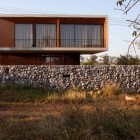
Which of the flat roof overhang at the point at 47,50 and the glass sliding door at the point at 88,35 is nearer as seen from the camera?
the flat roof overhang at the point at 47,50

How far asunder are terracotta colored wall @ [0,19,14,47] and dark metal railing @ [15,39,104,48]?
58cm

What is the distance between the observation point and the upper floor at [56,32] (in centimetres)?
3466

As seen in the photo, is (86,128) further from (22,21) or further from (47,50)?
(22,21)

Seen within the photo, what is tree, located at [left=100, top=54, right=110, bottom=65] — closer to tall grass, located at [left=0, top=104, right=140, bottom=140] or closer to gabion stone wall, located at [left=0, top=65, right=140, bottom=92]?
gabion stone wall, located at [left=0, top=65, right=140, bottom=92]

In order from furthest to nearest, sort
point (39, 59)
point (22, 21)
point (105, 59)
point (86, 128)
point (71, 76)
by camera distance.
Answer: point (105, 59), point (39, 59), point (22, 21), point (71, 76), point (86, 128)

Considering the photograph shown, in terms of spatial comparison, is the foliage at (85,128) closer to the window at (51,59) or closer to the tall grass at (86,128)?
the tall grass at (86,128)

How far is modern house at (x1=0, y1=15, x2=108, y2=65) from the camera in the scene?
114ft

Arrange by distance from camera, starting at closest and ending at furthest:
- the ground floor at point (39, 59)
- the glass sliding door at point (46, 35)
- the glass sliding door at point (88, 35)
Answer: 1. the glass sliding door at point (46, 35)
2. the glass sliding door at point (88, 35)
3. the ground floor at point (39, 59)

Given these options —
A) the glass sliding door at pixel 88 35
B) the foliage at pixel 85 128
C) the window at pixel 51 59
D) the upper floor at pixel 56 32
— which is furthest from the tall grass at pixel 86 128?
the window at pixel 51 59

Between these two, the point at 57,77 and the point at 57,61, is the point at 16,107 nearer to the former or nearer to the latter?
the point at 57,77

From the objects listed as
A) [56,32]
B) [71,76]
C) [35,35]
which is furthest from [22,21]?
[71,76]

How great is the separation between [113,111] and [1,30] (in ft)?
87.2

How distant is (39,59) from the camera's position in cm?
3609

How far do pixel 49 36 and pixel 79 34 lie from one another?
2.58 m
